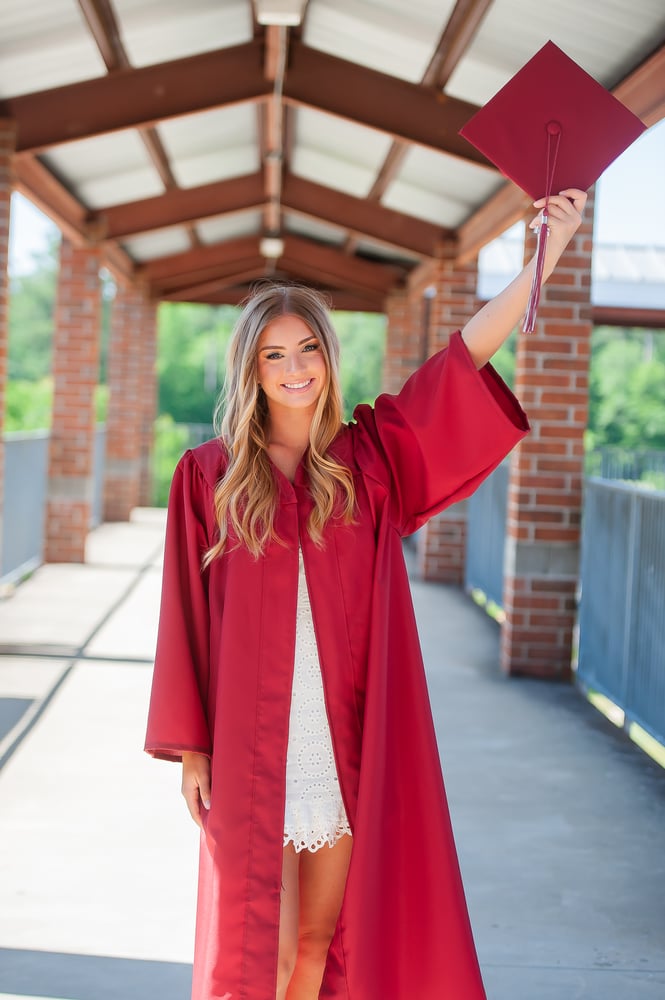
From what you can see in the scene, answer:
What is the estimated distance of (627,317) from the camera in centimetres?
1408

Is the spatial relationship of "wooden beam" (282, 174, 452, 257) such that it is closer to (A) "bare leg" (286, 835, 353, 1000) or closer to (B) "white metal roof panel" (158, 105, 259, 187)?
(B) "white metal roof panel" (158, 105, 259, 187)

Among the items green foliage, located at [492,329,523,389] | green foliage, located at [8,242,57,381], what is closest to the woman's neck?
green foliage, located at [492,329,523,389]

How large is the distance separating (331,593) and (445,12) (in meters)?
4.42

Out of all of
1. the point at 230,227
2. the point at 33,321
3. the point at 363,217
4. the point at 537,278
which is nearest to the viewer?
the point at 537,278

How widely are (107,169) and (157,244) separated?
442cm

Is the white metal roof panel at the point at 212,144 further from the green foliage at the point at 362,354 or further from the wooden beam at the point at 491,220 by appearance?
the green foliage at the point at 362,354

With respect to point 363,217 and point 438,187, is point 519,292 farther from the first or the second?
point 363,217

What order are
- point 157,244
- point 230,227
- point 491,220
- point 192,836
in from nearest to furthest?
point 192,836 < point 491,220 < point 230,227 < point 157,244

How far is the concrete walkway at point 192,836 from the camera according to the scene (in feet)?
10.2

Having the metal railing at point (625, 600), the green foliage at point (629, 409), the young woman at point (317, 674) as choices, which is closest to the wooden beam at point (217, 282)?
the metal railing at point (625, 600)

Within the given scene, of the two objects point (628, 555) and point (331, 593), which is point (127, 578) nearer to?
point (628, 555)

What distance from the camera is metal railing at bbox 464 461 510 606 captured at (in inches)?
355

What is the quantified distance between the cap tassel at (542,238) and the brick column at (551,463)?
A: 4231mm

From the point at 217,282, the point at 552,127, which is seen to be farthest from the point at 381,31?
the point at 217,282
